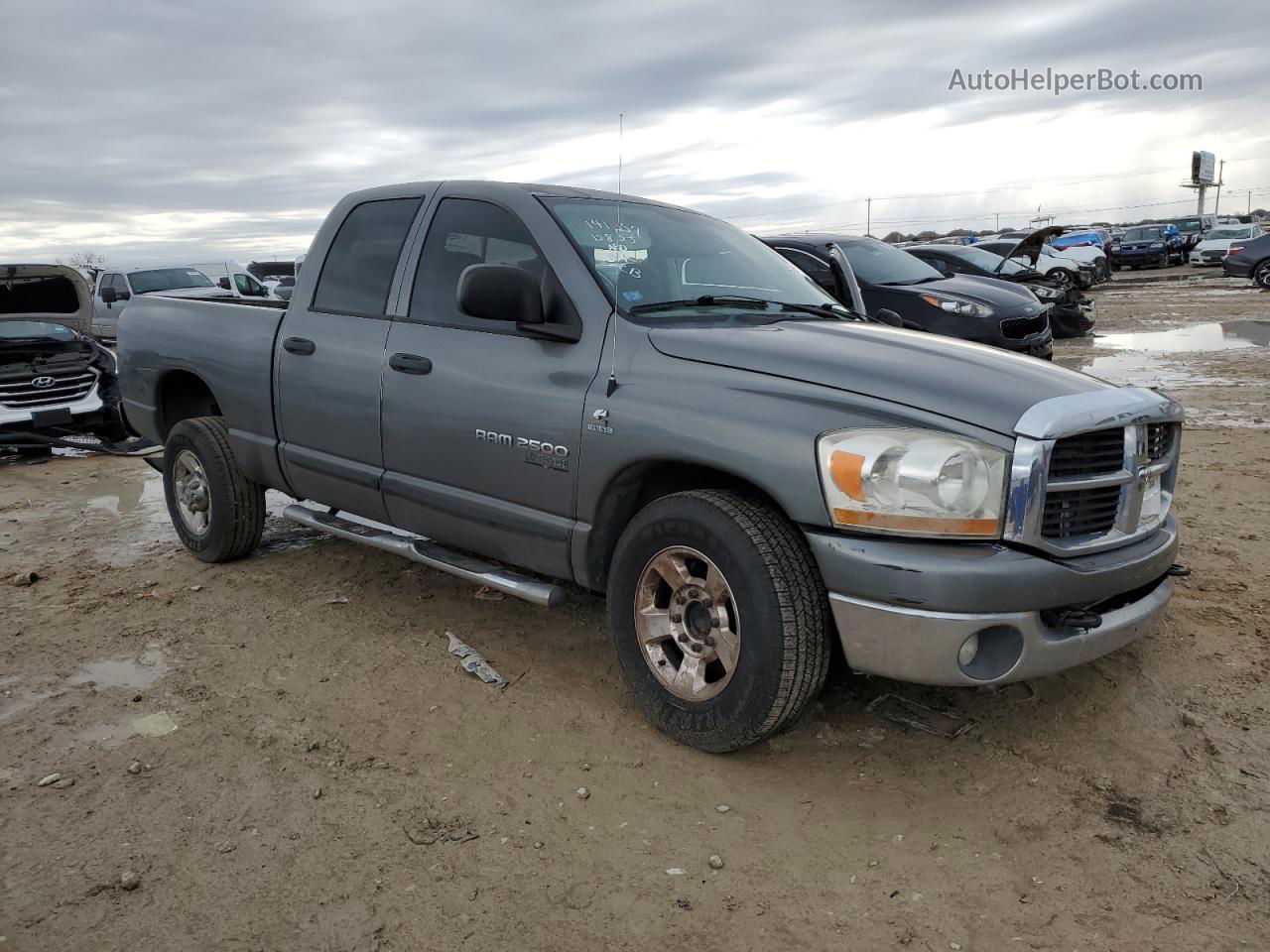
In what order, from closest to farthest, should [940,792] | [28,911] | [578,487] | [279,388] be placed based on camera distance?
1. [28,911]
2. [940,792]
3. [578,487]
4. [279,388]

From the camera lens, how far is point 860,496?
2859mm

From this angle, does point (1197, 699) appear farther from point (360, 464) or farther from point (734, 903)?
point (360, 464)

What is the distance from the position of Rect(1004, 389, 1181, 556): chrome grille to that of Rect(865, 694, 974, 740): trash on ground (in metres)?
0.82

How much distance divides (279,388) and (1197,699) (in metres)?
4.05

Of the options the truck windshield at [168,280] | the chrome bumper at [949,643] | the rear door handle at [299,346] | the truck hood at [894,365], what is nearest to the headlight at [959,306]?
the truck hood at [894,365]

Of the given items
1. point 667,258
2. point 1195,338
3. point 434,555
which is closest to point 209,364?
point 434,555

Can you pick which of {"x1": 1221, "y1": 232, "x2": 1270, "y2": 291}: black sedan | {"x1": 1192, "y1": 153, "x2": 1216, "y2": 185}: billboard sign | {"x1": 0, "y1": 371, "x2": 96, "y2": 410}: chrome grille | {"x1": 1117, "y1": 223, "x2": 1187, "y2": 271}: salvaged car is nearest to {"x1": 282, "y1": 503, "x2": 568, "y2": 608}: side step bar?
{"x1": 0, "y1": 371, "x2": 96, "y2": 410}: chrome grille

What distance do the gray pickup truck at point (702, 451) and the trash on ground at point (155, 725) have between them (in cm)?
111

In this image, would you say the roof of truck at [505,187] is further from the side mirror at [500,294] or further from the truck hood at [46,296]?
the truck hood at [46,296]

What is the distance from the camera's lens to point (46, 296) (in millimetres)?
10234

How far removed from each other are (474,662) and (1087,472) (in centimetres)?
240

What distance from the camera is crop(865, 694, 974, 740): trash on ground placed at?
342 cm

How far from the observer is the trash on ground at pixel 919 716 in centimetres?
342

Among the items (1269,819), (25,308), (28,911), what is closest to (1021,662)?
(1269,819)
